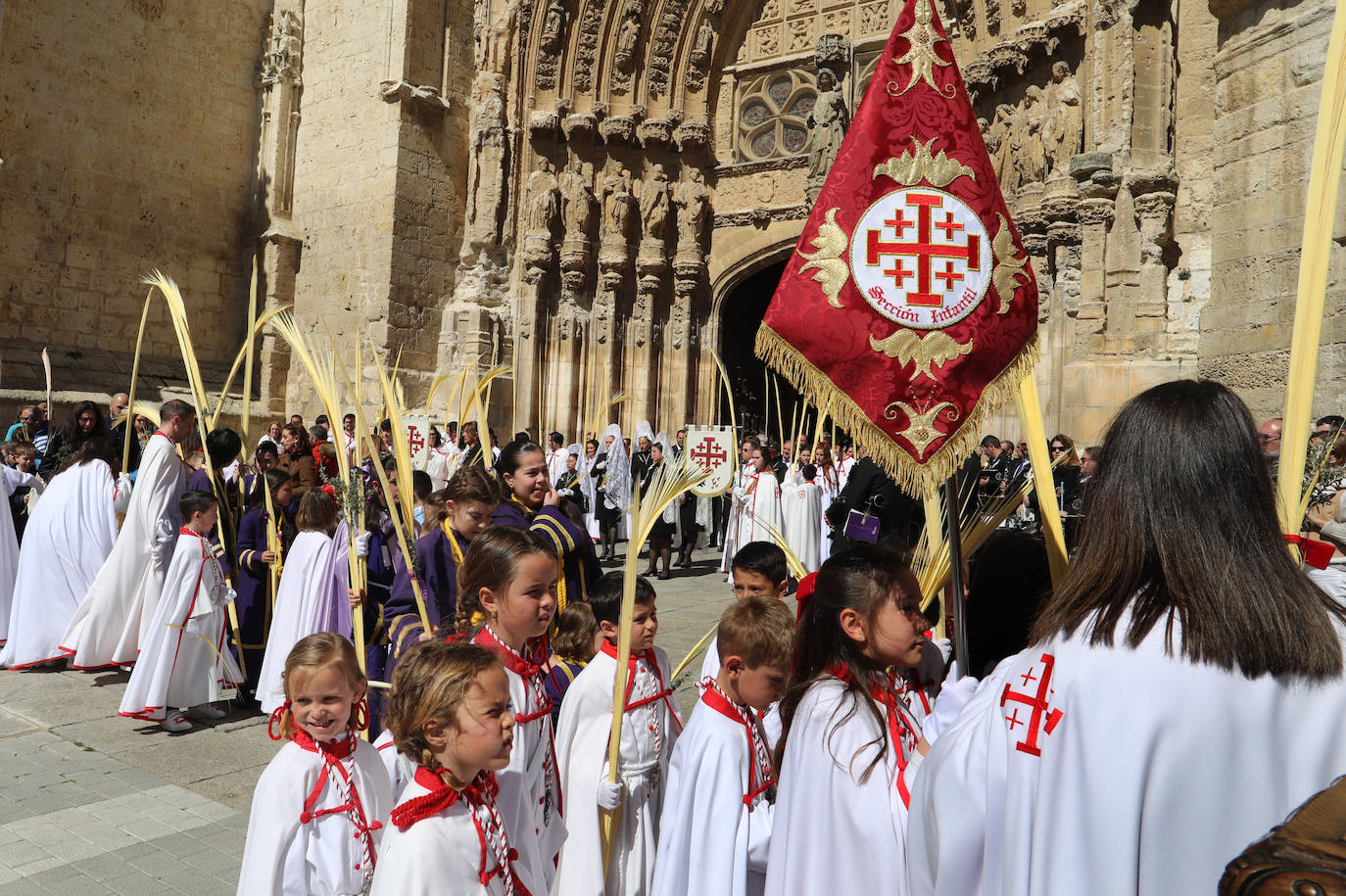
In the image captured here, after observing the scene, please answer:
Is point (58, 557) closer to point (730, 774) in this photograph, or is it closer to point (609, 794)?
point (609, 794)

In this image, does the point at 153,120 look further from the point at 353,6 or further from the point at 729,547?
the point at 729,547

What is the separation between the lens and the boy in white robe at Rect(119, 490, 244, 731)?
552cm

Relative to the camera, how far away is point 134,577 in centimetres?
650

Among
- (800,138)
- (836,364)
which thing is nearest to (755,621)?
(836,364)

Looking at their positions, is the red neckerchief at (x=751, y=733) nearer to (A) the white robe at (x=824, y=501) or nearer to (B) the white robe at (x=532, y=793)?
(B) the white robe at (x=532, y=793)

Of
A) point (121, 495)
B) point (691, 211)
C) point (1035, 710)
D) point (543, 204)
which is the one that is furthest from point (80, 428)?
point (691, 211)

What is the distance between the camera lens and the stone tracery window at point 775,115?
615 inches

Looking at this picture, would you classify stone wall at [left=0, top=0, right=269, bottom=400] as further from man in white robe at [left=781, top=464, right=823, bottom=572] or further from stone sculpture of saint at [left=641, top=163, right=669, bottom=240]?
man in white robe at [left=781, top=464, right=823, bottom=572]

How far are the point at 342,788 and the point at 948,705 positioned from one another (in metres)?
1.55

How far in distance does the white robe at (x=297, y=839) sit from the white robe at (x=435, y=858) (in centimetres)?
44

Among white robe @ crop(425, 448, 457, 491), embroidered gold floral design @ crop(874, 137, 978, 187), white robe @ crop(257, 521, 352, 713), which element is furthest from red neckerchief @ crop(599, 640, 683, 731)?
white robe @ crop(425, 448, 457, 491)

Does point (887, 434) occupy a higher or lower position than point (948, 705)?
higher

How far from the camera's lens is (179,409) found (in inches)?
244

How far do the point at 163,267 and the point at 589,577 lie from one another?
14.1 m
